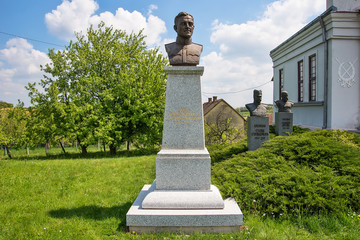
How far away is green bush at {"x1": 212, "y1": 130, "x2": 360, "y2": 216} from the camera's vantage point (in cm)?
470

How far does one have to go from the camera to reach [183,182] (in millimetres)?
4488

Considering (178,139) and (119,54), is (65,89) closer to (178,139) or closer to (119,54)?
(119,54)

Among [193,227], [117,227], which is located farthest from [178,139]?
[117,227]

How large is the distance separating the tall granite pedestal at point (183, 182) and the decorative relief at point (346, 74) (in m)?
10.1

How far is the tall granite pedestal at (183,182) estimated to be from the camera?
3.92m

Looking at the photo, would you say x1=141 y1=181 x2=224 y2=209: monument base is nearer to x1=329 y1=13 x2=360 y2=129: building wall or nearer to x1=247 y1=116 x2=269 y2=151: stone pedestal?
x1=247 y1=116 x2=269 y2=151: stone pedestal

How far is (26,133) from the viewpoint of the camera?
1745cm

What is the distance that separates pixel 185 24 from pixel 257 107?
240 inches

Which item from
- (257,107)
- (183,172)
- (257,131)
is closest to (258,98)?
(257,107)

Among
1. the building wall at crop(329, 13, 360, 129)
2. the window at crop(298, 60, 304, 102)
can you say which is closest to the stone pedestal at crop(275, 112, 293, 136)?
the building wall at crop(329, 13, 360, 129)

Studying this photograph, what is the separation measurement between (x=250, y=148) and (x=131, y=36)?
600 inches

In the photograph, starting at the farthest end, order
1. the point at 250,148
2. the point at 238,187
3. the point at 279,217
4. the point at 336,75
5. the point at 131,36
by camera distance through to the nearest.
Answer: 1. the point at 131,36
2. the point at 336,75
3. the point at 250,148
4. the point at 238,187
5. the point at 279,217

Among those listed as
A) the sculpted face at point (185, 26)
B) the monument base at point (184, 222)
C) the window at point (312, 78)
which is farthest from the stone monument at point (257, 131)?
the window at point (312, 78)

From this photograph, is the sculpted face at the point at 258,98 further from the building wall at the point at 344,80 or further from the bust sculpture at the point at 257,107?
the building wall at the point at 344,80
